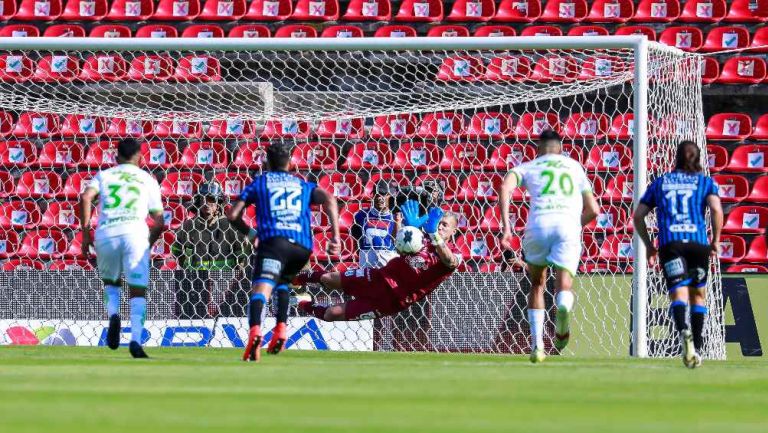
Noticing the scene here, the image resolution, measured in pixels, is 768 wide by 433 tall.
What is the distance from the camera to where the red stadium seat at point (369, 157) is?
16531mm

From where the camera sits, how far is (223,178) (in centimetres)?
1680

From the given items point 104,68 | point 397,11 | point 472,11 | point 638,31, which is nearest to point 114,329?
point 104,68

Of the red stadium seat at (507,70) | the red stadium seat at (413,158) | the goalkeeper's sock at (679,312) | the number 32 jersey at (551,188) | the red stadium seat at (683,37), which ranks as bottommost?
the goalkeeper's sock at (679,312)

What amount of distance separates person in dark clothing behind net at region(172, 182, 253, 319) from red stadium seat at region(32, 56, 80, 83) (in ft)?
15.9

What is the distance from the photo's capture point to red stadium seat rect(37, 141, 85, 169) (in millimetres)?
17234

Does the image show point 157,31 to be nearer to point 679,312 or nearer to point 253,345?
point 253,345

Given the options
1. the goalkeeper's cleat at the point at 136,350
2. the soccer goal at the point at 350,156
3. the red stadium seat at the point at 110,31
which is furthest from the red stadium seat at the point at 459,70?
the goalkeeper's cleat at the point at 136,350

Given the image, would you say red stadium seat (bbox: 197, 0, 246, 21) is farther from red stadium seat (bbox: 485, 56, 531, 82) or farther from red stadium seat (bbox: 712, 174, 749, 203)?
red stadium seat (bbox: 712, 174, 749, 203)

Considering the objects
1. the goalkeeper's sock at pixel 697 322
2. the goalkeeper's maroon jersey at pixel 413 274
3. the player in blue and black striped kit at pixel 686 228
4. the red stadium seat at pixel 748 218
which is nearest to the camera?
the player in blue and black striped kit at pixel 686 228

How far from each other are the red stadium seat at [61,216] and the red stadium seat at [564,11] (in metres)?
6.94

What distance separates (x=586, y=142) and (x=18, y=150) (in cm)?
676

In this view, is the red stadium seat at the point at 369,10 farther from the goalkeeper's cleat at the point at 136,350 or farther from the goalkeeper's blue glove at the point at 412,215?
the goalkeeper's cleat at the point at 136,350

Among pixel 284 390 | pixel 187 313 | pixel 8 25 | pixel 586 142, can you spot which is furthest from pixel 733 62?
pixel 284 390

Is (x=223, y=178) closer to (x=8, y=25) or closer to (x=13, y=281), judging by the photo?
(x=13, y=281)
